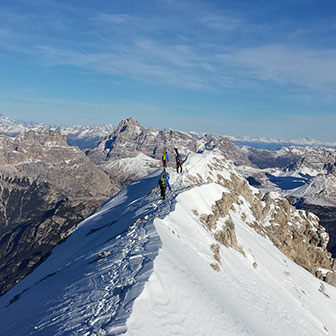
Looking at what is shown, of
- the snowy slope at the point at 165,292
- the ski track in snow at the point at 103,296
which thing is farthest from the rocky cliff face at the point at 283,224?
the ski track in snow at the point at 103,296

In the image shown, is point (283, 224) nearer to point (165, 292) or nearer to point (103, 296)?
point (165, 292)

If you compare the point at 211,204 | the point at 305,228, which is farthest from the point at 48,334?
the point at 305,228

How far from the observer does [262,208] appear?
101875 millimetres

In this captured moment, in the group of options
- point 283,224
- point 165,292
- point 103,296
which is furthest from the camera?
point 283,224

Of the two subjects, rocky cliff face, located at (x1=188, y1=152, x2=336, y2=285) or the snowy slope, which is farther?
rocky cliff face, located at (x1=188, y1=152, x2=336, y2=285)

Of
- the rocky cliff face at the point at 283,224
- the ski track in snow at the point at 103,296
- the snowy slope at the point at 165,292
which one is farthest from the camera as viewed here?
the rocky cliff face at the point at 283,224

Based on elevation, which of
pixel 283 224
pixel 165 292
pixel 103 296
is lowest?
pixel 283 224

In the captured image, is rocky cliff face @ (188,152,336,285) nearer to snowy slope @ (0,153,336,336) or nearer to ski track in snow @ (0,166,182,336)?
snowy slope @ (0,153,336,336)

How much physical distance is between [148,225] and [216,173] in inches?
2987

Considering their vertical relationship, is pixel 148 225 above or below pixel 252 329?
above

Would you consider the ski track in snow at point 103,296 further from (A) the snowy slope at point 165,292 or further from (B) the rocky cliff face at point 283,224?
(B) the rocky cliff face at point 283,224

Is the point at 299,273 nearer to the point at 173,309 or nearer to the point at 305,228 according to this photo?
the point at 305,228

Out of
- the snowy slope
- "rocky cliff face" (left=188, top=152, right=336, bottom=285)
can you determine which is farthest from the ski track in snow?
"rocky cliff face" (left=188, top=152, right=336, bottom=285)

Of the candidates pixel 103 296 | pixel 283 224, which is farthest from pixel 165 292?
pixel 283 224
